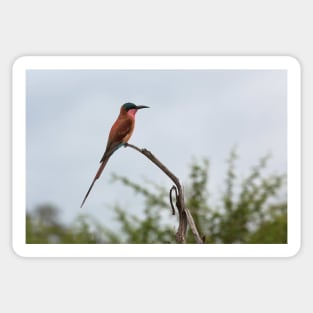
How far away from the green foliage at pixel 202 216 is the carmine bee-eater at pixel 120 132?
0.31ft

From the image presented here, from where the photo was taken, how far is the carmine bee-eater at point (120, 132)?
7.92ft

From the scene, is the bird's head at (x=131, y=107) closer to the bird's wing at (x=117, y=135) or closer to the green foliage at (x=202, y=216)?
the bird's wing at (x=117, y=135)

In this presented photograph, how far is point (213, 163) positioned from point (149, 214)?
367 millimetres

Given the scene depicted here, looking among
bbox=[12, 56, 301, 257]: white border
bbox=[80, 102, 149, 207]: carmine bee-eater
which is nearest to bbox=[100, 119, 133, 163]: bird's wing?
bbox=[80, 102, 149, 207]: carmine bee-eater

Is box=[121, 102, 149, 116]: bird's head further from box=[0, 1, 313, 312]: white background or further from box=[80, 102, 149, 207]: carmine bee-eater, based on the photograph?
box=[0, 1, 313, 312]: white background

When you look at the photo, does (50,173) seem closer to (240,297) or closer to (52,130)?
(52,130)

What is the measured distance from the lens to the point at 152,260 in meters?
2.42

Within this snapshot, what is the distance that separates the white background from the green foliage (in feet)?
0.33

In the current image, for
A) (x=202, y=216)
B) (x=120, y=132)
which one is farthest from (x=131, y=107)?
(x=202, y=216)
